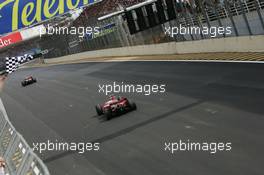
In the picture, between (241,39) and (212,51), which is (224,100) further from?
(212,51)

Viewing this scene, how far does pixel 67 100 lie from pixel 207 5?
899 centimetres

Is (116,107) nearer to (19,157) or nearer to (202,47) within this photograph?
(19,157)

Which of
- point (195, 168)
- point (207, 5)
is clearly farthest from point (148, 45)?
point (195, 168)

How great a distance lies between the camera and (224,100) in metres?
16.3

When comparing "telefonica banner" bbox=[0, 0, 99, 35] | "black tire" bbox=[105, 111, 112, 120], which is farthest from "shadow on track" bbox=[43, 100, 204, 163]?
"telefonica banner" bbox=[0, 0, 99, 35]

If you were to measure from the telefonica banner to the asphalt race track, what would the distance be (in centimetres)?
416

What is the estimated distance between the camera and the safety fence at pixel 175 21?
24.5 meters

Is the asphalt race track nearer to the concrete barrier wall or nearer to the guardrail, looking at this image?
the guardrail

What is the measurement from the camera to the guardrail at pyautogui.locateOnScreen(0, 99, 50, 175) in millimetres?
8062

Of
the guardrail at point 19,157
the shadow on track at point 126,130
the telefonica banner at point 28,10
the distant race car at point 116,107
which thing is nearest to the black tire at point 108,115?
the distant race car at point 116,107

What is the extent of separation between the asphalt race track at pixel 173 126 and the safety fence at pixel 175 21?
99.0 inches

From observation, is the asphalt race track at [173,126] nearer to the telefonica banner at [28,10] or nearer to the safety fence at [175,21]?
the safety fence at [175,21]

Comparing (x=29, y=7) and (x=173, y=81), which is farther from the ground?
(x=29, y=7)

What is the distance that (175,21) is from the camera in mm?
35281
